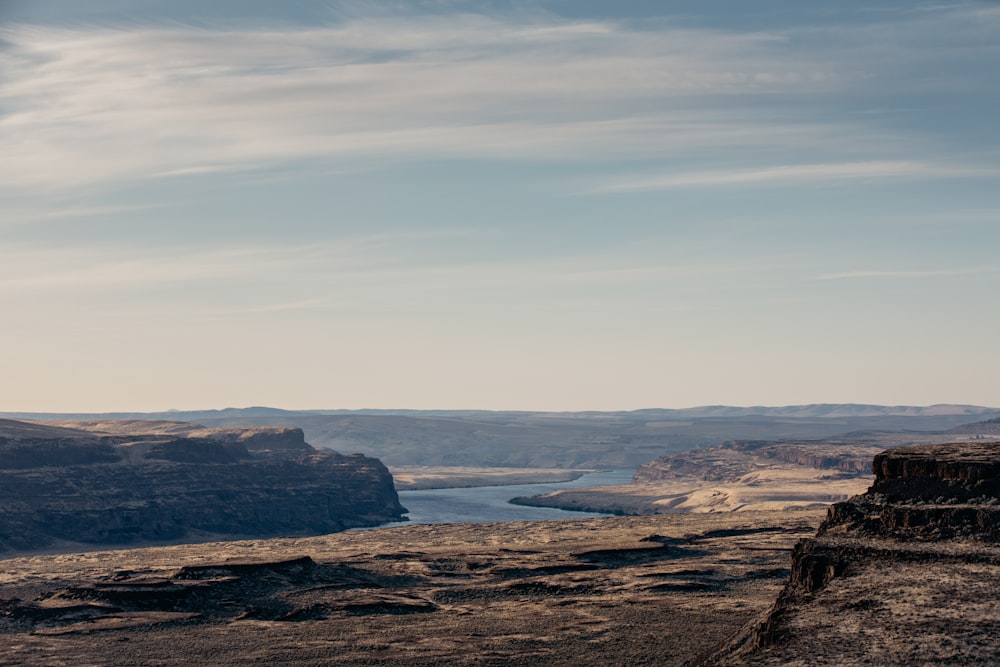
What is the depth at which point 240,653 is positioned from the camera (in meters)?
73.8

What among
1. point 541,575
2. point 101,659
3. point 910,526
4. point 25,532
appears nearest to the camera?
point 910,526

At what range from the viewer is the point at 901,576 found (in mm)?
55844

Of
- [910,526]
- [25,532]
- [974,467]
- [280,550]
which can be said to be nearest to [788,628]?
[910,526]

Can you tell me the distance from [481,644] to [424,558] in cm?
4302

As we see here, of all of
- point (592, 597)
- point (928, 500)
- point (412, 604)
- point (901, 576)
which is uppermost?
point (928, 500)

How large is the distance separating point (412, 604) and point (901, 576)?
42329mm

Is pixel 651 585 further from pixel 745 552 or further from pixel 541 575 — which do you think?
pixel 745 552

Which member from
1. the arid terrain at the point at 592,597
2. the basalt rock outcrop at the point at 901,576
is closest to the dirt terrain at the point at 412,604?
the arid terrain at the point at 592,597

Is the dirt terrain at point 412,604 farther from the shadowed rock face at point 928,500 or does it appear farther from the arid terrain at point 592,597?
the shadowed rock face at point 928,500

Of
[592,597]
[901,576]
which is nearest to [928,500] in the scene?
[901,576]

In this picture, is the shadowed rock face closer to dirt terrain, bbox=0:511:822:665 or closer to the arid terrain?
the arid terrain

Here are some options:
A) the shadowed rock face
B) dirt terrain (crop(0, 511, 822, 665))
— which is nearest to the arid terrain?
the shadowed rock face

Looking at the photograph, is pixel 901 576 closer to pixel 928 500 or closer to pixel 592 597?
pixel 928 500

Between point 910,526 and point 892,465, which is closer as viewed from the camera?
point 910,526
